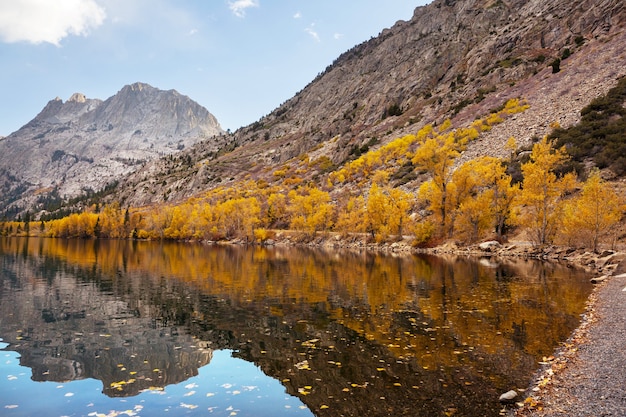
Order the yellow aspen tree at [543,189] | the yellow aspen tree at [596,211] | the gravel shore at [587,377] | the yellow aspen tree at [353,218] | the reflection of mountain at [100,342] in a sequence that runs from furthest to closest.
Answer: the yellow aspen tree at [353,218], the yellow aspen tree at [543,189], the yellow aspen tree at [596,211], the reflection of mountain at [100,342], the gravel shore at [587,377]

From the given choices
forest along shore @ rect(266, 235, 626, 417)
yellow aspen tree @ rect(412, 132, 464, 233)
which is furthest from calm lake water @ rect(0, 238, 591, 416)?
yellow aspen tree @ rect(412, 132, 464, 233)

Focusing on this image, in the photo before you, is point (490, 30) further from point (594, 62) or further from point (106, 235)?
point (106, 235)

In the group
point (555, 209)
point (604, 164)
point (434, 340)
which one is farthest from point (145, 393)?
point (604, 164)

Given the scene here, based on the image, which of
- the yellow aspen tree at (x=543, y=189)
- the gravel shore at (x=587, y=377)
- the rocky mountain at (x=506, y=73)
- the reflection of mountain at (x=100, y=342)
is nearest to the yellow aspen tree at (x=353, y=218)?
the rocky mountain at (x=506, y=73)

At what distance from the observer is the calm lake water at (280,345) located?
12.3 meters

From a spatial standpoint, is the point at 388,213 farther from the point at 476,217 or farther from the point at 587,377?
the point at 587,377

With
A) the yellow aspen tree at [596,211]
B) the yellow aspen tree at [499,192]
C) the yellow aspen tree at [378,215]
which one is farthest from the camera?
the yellow aspen tree at [378,215]

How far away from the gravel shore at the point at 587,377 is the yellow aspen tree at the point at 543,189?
41.4 m

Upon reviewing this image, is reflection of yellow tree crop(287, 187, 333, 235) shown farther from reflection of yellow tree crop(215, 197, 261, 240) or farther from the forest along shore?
the forest along shore

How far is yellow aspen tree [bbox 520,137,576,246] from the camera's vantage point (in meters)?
55.8

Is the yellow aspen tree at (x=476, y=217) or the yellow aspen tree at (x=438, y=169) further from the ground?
the yellow aspen tree at (x=438, y=169)

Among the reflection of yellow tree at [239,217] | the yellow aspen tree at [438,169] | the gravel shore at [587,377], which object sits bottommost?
the gravel shore at [587,377]

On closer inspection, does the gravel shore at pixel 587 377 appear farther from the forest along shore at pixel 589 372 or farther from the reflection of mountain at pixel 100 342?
the reflection of mountain at pixel 100 342

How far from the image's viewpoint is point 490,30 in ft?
560
